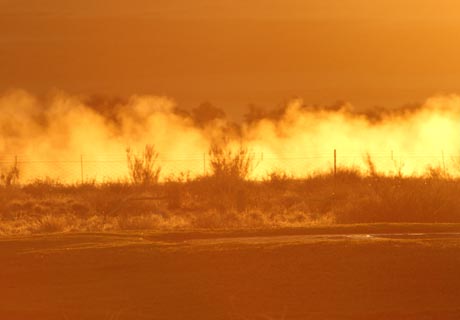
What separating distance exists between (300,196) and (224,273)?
2760 centimetres

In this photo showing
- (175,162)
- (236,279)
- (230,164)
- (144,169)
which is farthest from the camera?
(175,162)

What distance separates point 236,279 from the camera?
17281 millimetres

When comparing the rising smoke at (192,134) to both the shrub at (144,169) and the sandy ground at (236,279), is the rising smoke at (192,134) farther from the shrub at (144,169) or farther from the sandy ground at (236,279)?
the sandy ground at (236,279)

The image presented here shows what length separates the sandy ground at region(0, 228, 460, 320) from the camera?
15727mm

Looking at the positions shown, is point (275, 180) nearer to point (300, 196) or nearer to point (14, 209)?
point (300, 196)

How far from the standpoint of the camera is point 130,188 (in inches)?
1939

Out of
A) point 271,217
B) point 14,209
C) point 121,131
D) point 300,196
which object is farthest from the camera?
point 121,131

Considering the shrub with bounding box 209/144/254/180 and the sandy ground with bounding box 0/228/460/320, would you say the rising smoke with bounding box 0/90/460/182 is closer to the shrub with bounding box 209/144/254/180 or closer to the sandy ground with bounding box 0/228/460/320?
the shrub with bounding box 209/144/254/180

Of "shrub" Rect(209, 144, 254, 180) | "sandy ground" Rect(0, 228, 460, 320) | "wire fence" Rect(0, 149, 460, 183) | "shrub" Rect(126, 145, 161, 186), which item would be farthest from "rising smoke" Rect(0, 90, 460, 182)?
"sandy ground" Rect(0, 228, 460, 320)

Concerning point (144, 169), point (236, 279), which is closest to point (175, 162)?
point (144, 169)

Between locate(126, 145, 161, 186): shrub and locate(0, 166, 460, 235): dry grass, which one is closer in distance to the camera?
locate(0, 166, 460, 235): dry grass

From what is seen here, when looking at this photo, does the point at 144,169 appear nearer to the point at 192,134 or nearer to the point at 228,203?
the point at 228,203

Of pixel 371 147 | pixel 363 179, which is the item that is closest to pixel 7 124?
pixel 371 147

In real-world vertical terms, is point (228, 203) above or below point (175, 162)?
below
